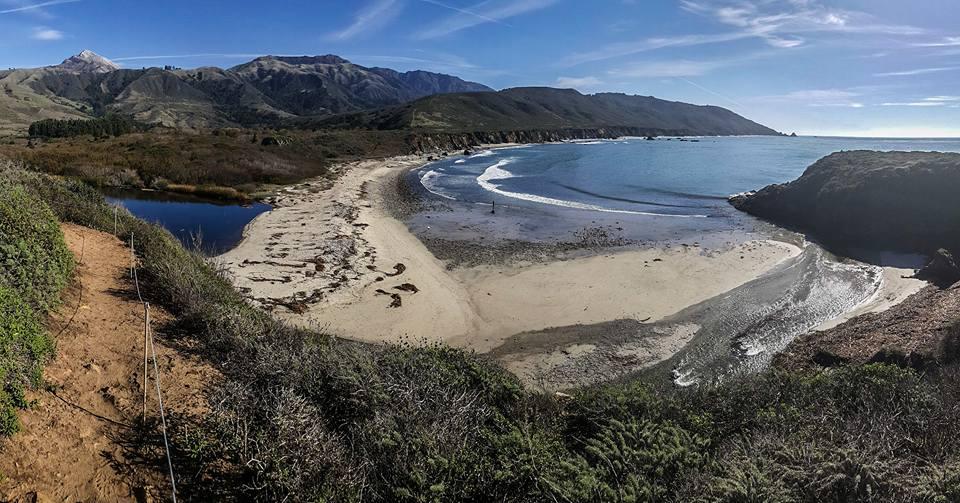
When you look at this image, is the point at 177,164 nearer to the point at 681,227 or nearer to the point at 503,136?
the point at 681,227

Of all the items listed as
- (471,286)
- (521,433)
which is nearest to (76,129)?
(471,286)

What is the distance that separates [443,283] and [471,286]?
1.14 metres

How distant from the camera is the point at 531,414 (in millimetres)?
7621

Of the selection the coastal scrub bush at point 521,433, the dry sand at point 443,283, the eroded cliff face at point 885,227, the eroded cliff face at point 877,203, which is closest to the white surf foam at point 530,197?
the eroded cliff face at point 877,203

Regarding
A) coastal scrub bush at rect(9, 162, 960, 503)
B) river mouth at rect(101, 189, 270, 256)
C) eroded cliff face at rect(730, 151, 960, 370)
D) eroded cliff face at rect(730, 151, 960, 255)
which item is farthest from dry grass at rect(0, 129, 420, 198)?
eroded cliff face at rect(730, 151, 960, 255)

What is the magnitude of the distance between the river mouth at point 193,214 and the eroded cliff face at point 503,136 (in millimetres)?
53806

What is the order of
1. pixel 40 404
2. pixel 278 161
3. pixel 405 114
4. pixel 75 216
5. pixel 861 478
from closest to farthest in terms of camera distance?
pixel 861 478, pixel 40 404, pixel 75 216, pixel 278 161, pixel 405 114

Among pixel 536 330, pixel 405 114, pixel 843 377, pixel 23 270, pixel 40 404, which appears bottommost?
pixel 536 330

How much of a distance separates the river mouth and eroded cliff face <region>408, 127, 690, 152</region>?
Answer: 53.8m

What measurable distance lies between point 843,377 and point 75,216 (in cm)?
1955

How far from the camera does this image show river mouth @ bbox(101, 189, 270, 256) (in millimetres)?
22159

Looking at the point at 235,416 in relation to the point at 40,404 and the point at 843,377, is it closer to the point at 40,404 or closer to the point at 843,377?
the point at 40,404

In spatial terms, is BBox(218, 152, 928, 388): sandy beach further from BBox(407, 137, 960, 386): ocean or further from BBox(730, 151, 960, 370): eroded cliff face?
BBox(730, 151, 960, 370): eroded cliff face

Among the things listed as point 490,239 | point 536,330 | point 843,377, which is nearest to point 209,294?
point 536,330
